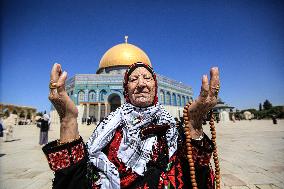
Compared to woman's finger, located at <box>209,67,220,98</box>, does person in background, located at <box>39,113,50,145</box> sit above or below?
below

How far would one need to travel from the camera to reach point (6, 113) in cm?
4106

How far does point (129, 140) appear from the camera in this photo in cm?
130

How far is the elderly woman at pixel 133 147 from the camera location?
1049mm

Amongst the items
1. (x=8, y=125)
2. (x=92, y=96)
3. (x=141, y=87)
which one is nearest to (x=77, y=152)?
(x=141, y=87)

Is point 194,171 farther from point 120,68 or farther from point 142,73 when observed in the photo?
point 120,68

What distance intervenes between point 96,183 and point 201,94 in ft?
2.55

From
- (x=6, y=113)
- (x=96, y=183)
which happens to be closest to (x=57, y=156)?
(x=96, y=183)

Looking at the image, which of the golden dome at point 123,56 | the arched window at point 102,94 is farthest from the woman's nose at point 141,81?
the golden dome at point 123,56

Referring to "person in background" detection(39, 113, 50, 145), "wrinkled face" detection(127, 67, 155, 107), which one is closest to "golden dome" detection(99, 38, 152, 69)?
"person in background" detection(39, 113, 50, 145)

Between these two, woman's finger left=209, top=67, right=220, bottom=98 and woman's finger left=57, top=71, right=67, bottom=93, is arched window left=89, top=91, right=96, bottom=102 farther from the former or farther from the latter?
woman's finger left=209, top=67, right=220, bottom=98

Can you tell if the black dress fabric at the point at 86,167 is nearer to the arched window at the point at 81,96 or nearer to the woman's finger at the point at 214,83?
the woman's finger at the point at 214,83

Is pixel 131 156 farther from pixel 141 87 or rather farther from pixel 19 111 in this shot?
pixel 19 111

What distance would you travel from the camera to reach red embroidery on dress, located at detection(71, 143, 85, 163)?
42.3 inches

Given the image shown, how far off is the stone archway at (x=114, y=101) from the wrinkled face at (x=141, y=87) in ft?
84.7
